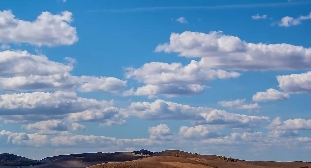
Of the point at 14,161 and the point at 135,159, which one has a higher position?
the point at 14,161

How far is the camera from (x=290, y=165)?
138 meters

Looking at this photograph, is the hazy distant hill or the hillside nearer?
the hillside

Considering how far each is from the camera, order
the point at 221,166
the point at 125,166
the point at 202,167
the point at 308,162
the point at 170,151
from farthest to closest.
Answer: the point at 170,151 → the point at 308,162 → the point at 221,166 → the point at 202,167 → the point at 125,166

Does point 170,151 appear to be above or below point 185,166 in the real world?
above

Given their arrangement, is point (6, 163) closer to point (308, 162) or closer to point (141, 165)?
point (308, 162)

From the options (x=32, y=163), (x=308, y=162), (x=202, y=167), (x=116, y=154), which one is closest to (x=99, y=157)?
(x=116, y=154)

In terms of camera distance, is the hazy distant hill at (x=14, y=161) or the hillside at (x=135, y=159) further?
the hazy distant hill at (x=14, y=161)

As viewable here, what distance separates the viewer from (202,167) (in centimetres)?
8675

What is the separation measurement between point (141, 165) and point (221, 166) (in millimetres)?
33432

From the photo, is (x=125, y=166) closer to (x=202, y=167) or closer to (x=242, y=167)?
(x=202, y=167)

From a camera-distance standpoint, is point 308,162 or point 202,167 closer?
point 202,167

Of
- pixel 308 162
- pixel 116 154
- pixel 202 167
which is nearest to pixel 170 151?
pixel 116 154

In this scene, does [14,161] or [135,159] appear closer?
[135,159]

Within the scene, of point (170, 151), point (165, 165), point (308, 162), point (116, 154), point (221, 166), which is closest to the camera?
point (165, 165)
